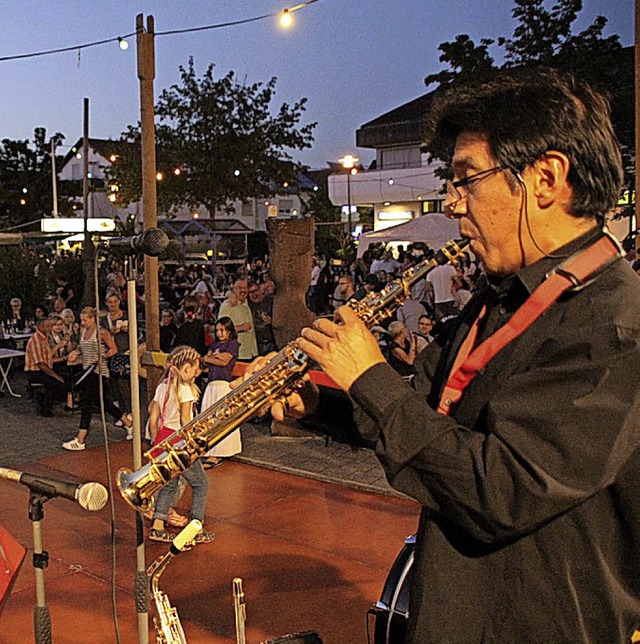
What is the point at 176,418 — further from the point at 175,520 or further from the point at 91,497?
the point at 91,497

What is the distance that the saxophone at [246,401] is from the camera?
2.33 m

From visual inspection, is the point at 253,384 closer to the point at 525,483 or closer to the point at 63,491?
the point at 63,491

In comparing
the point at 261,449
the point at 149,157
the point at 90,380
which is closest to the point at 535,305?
the point at 261,449

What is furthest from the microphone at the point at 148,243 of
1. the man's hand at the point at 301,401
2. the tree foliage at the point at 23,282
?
the tree foliage at the point at 23,282

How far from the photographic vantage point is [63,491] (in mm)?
2625

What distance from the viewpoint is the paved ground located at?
8086 millimetres

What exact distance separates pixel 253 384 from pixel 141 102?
23.6ft

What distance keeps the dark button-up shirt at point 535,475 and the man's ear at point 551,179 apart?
111mm

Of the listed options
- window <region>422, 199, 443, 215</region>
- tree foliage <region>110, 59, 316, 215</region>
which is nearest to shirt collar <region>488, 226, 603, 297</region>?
tree foliage <region>110, 59, 316, 215</region>

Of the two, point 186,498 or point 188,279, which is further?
point 188,279

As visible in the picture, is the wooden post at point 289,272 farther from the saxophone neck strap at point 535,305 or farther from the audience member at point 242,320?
the saxophone neck strap at point 535,305

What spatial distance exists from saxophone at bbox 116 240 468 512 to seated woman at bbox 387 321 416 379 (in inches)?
242

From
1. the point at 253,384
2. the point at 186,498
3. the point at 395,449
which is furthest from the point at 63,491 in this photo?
the point at 186,498

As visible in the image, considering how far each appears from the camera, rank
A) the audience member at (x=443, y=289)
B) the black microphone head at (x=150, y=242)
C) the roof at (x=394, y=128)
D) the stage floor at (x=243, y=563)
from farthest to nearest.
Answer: the roof at (x=394, y=128) → the audience member at (x=443, y=289) → the stage floor at (x=243, y=563) → the black microphone head at (x=150, y=242)
